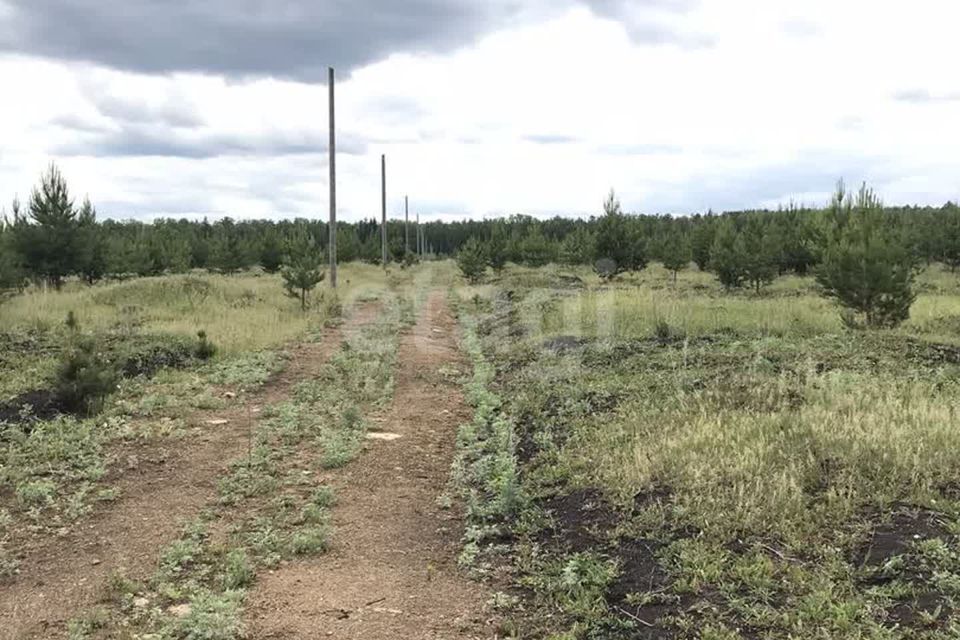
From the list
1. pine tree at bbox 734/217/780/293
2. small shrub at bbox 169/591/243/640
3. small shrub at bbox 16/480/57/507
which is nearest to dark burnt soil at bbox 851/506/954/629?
small shrub at bbox 169/591/243/640

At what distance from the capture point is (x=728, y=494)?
17.5ft

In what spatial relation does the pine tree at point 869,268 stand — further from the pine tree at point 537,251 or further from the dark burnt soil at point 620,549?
the pine tree at point 537,251

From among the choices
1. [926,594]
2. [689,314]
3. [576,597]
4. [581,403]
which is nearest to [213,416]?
[581,403]

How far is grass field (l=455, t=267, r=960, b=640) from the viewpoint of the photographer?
3973mm

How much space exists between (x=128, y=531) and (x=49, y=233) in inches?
876

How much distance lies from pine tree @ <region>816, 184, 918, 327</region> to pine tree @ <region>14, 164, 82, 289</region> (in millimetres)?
22670

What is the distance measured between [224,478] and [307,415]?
8.01ft

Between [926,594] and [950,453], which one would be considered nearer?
[926,594]

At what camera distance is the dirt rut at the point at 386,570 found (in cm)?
413

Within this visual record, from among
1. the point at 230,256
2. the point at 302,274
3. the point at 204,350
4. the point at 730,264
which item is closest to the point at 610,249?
the point at 730,264

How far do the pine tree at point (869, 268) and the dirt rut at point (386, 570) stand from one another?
1056 centimetres

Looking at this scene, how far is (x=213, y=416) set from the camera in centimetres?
905

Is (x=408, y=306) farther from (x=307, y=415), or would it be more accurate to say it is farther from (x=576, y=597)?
(x=576, y=597)

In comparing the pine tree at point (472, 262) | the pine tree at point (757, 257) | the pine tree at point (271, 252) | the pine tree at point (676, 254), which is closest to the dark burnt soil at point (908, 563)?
the pine tree at point (757, 257)
